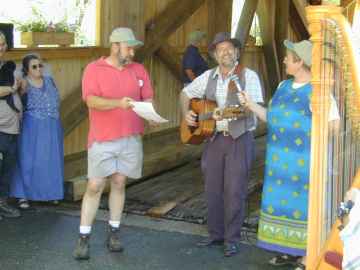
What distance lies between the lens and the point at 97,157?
16.9 ft

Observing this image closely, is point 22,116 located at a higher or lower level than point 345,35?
lower

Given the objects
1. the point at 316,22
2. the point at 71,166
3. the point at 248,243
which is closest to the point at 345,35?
the point at 316,22

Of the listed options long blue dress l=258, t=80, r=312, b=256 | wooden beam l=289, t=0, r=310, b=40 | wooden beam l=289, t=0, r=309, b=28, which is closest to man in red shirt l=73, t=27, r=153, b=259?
long blue dress l=258, t=80, r=312, b=256

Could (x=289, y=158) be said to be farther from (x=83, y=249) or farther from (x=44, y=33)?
(x=44, y=33)

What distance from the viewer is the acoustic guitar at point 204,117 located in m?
5.07

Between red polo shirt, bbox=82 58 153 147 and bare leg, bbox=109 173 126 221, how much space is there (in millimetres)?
322

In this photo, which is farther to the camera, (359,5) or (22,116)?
(22,116)

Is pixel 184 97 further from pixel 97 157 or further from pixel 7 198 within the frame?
pixel 7 198

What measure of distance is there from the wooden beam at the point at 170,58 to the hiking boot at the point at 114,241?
4620 millimetres

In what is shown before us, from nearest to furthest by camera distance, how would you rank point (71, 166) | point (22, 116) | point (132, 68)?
1. point (132, 68)
2. point (22, 116)
3. point (71, 166)

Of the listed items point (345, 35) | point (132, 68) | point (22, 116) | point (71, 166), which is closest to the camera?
point (345, 35)

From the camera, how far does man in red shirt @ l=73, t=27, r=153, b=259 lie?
507 centimetres

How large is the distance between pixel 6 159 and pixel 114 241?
5.29 ft

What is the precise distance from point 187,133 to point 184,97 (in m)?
0.31
